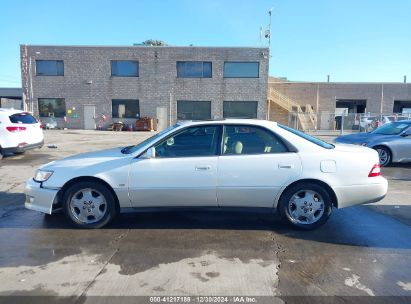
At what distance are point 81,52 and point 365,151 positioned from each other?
27.7 metres

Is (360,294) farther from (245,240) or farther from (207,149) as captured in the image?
(207,149)

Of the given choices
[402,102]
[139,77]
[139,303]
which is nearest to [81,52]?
[139,77]

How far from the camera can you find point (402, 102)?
36781 mm

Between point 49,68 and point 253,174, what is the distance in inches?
1121

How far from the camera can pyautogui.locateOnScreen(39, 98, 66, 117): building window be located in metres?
28.5

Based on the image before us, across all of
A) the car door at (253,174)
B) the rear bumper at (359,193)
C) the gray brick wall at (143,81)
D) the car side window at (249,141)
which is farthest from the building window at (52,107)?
the rear bumper at (359,193)

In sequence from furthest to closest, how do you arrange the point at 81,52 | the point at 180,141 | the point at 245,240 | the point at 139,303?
the point at 81,52
the point at 180,141
the point at 245,240
the point at 139,303

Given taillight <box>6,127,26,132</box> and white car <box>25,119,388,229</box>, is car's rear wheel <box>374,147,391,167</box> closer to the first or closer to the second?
white car <box>25,119,388,229</box>

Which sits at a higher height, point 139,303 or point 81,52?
point 81,52

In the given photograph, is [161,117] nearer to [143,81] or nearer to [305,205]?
[143,81]

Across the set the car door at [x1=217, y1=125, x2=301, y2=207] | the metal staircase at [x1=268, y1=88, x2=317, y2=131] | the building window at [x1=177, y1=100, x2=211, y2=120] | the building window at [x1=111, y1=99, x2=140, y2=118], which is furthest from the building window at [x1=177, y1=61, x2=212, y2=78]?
the car door at [x1=217, y1=125, x2=301, y2=207]

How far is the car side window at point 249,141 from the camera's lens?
15.0 feet

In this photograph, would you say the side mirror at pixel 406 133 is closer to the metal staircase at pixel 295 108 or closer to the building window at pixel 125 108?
the metal staircase at pixel 295 108

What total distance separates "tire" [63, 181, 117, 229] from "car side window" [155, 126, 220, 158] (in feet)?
3.12
